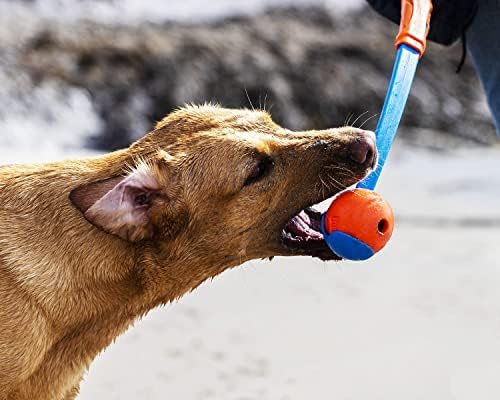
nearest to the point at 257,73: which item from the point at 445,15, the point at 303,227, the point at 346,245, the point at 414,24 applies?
the point at 445,15

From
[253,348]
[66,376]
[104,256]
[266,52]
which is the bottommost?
[266,52]

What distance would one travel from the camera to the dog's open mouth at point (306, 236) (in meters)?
4.09

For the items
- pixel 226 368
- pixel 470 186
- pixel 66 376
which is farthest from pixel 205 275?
pixel 470 186

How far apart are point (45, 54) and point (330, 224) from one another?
331 inches

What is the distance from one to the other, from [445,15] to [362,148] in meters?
1.16

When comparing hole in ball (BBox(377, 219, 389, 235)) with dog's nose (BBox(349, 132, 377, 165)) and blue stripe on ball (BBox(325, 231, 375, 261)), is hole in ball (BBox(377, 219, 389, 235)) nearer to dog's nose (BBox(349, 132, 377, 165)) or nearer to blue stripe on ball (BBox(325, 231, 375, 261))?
blue stripe on ball (BBox(325, 231, 375, 261))

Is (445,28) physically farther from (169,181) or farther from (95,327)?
(95,327)

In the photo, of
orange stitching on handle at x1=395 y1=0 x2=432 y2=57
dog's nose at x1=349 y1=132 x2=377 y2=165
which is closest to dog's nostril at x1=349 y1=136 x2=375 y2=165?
dog's nose at x1=349 y1=132 x2=377 y2=165

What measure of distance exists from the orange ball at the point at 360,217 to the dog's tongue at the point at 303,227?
0.16 meters

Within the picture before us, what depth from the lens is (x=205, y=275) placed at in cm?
409

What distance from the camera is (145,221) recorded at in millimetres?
3959

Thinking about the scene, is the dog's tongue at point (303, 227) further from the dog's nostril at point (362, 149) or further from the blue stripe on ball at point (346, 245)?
the dog's nostril at point (362, 149)

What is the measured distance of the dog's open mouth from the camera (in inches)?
161

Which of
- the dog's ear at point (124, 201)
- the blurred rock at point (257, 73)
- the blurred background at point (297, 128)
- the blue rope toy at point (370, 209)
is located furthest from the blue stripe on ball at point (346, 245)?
the blurred rock at point (257, 73)
